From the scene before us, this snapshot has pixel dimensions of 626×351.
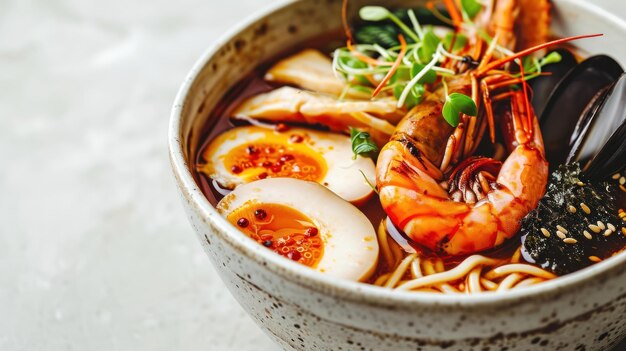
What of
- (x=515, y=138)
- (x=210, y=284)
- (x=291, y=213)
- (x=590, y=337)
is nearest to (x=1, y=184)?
(x=210, y=284)

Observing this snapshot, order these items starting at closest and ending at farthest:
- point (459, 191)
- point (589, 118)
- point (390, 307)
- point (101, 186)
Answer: point (390, 307)
point (459, 191)
point (589, 118)
point (101, 186)

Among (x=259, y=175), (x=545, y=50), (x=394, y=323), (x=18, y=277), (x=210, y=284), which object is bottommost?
(x=18, y=277)

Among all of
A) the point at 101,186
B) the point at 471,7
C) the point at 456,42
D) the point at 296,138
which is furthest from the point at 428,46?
the point at 101,186

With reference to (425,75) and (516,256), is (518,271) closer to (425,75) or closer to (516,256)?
(516,256)

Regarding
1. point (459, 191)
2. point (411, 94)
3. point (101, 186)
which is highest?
point (411, 94)

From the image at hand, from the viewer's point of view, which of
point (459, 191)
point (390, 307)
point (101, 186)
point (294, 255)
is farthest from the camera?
point (101, 186)

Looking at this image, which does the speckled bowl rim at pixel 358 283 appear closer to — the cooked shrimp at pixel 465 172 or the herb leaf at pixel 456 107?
the cooked shrimp at pixel 465 172

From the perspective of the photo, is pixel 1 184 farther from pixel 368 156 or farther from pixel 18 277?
pixel 368 156
